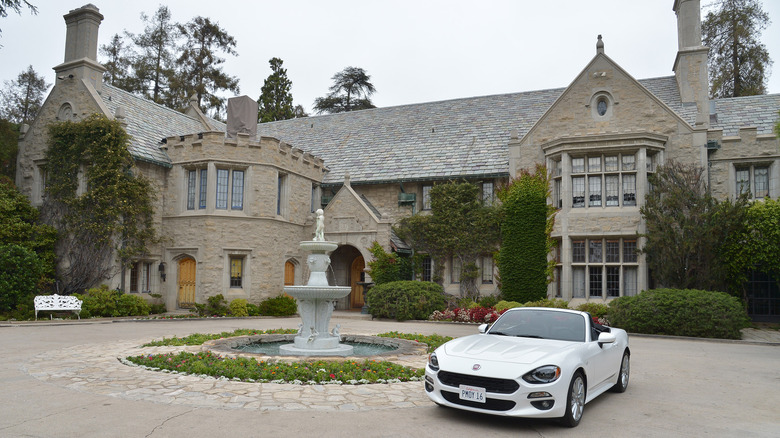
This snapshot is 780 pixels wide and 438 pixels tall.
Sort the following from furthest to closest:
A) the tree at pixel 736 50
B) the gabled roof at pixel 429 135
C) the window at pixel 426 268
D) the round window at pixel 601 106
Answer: the tree at pixel 736 50
the gabled roof at pixel 429 135
the window at pixel 426 268
the round window at pixel 601 106

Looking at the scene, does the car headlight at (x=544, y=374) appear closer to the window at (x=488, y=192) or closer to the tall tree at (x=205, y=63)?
the window at (x=488, y=192)

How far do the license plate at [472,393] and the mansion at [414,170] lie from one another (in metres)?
15.2

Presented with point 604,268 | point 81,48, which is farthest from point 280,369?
point 81,48

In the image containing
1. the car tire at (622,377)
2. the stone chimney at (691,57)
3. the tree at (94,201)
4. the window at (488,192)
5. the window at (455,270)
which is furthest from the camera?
the window at (488,192)

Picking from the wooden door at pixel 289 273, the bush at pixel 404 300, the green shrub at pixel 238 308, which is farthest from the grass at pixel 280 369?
the wooden door at pixel 289 273

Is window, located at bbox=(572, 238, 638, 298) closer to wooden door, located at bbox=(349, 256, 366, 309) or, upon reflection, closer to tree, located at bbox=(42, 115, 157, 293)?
wooden door, located at bbox=(349, 256, 366, 309)

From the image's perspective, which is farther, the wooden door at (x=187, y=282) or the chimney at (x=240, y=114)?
the chimney at (x=240, y=114)

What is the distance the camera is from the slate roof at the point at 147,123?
22.3 meters

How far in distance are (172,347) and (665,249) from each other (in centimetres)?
1538

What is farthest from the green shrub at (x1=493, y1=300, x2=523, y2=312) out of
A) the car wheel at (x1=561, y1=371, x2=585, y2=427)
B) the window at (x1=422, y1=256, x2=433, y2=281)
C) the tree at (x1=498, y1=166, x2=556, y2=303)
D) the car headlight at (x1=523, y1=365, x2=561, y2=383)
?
the car headlight at (x1=523, y1=365, x2=561, y2=383)

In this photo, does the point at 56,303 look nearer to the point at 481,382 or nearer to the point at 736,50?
the point at 481,382

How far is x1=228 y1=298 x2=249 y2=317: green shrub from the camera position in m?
21.1

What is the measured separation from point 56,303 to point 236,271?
6523mm

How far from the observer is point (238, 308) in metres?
21.1
